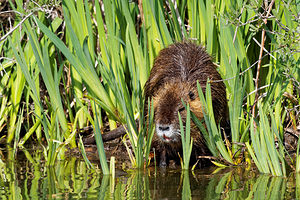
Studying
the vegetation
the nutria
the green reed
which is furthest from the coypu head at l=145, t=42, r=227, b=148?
the green reed

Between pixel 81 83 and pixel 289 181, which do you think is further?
pixel 81 83

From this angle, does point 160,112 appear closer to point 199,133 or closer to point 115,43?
point 199,133

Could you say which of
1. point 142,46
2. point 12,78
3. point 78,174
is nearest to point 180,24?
point 142,46

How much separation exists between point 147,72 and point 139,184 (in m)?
1.41

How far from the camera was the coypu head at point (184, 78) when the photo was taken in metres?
3.95

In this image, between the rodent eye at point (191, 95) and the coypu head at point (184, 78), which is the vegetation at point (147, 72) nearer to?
the coypu head at point (184, 78)

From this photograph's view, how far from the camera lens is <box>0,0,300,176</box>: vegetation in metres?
3.52

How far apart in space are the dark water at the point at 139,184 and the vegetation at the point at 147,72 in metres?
0.13

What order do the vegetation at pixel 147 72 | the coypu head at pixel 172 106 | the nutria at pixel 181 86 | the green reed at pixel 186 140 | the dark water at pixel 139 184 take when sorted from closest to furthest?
the dark water at pixel 139 184 < the green reed at pixel 186 140 < the vegetation at pixel 147 72 < the coypu head at pixel 172 106 < the nutria at pixel 181 86

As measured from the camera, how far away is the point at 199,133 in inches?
154

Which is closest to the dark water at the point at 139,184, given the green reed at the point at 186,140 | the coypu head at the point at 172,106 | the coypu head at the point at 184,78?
the green reed at the point at 186,140

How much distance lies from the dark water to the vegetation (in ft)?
0.44

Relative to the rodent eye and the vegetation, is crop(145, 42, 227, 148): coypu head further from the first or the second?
the vegetation

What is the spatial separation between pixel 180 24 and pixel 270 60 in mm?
1021
